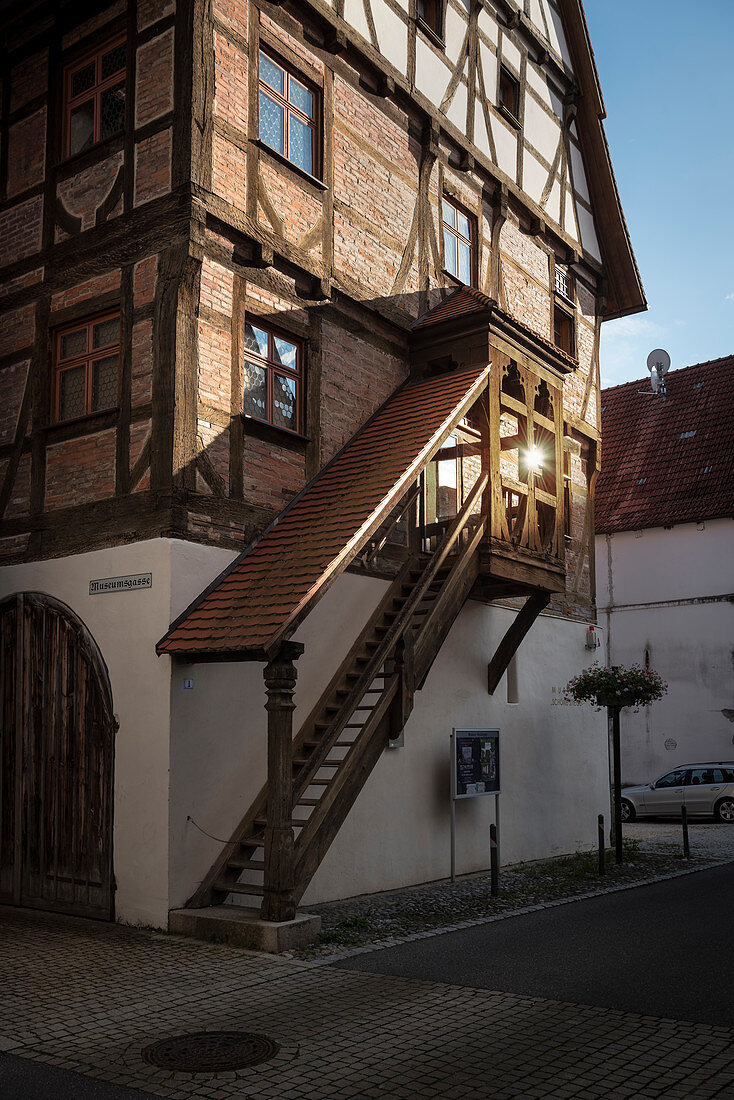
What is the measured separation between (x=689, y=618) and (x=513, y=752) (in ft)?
46.0

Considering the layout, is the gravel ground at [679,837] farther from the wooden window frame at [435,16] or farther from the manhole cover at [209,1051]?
the wooden window frame at [435,16]

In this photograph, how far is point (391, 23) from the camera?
48.2 feet

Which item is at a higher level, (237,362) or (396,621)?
(237,362)

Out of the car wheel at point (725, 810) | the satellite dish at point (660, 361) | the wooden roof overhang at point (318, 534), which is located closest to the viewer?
the wooden roof overhang at point (318, 534)

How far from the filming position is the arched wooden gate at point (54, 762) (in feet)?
35.1

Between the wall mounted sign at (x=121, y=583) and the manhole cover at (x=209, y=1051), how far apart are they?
16.0 ft

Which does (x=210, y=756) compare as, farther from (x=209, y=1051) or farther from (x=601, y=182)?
(x=601, y=182)

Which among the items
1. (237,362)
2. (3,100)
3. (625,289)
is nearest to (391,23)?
(3,100)

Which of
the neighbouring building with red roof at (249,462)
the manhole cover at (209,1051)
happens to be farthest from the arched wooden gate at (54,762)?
the manhole cover at (209,1051)

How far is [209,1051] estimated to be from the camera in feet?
20.8

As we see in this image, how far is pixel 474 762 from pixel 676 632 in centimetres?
1648

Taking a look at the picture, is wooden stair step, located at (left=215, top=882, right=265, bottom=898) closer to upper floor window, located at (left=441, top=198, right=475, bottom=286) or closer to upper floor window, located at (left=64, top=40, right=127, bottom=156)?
upper floor window, located at (left=64, top=40, right=127, bottom=156)

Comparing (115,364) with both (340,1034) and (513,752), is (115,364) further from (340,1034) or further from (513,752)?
(513,752)

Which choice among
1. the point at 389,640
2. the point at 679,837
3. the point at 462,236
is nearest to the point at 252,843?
the point at 389,640
